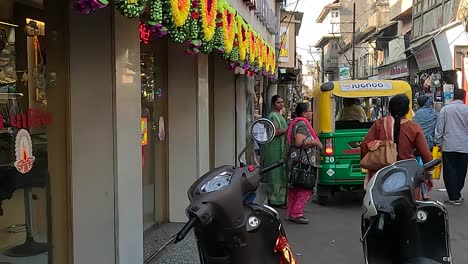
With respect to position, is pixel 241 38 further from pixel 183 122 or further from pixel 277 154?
pixel 277 154

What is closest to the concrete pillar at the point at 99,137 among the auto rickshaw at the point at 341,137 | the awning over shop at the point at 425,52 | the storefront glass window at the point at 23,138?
the storefront glass window at the point at 23,138

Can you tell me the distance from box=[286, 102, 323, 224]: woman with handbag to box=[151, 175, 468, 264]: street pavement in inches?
11.5

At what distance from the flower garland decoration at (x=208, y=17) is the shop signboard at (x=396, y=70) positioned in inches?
1012

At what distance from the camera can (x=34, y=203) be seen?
3840 millimetres

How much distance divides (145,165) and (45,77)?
8.41 ft

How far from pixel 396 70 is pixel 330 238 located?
26.9 metres

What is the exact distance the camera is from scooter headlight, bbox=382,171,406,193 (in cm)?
346

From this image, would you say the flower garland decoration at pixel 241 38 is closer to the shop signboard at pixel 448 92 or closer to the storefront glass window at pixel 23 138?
the storefront glass window at pixel 23 138

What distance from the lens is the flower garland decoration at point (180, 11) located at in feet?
13.0

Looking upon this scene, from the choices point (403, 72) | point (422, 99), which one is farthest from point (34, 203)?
point (403, 72)

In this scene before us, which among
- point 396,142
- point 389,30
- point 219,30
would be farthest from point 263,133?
point 389,30

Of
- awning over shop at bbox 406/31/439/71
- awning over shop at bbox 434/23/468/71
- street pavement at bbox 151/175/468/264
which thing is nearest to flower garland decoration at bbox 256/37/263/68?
street pavement at bbox 151/175/468/264

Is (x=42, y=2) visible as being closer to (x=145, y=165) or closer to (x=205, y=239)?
(x=205, y=239)

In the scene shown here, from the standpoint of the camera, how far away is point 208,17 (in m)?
5.09
